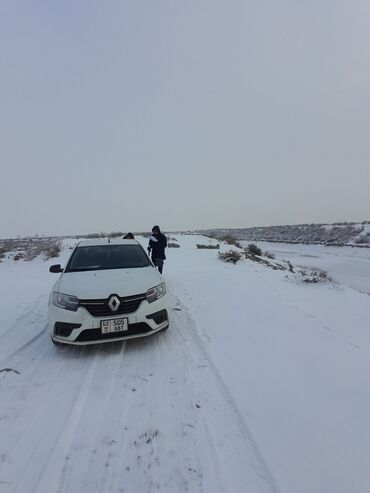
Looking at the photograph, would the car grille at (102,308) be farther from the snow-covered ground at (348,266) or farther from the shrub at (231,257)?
the snow-covered ground at (348,266)

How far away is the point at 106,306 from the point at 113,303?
0.11 metres

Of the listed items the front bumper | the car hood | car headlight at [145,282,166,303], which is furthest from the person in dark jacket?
the front bumper

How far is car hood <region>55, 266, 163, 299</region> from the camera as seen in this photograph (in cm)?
476

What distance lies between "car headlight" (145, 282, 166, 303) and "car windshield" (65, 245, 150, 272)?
0.95 metres

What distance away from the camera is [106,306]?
461 centimetres

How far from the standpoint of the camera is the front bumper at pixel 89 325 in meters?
4.51

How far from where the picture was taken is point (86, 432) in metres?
2.97

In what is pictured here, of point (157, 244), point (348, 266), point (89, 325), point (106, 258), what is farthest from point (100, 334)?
point (348, 266)

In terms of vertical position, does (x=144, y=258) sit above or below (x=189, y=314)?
above

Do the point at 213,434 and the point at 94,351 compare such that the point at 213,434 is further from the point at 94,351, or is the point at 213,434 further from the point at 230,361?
the point at 94,351

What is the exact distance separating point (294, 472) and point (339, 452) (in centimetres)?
50

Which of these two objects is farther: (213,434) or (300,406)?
(300,406)

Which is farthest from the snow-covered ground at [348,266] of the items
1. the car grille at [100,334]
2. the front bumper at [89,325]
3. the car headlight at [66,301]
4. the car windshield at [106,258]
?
the car headlight at [66,301]

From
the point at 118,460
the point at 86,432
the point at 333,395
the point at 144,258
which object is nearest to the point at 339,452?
the point at 333,395
